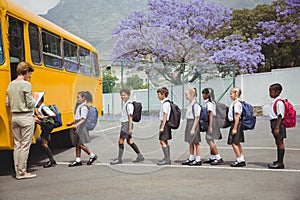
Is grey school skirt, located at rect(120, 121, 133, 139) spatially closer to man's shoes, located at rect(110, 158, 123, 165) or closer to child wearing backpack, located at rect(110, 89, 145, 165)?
child wearing backpack, located at rect(110, 89, 145, 165)

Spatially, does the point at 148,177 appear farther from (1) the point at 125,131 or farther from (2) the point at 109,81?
(2) the point at 109,81

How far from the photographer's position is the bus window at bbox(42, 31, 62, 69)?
630cm

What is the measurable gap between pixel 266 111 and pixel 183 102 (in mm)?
12229

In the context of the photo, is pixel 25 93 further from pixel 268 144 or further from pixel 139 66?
pixel 268 144

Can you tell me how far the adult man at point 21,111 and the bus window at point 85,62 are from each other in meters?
2.90

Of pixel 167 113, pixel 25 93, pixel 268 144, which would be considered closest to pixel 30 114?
pixel 25 93

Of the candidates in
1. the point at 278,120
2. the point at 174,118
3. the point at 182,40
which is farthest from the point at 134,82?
the point at 278,120

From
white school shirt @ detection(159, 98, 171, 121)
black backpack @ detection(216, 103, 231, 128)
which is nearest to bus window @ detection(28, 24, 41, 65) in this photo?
white school shirt @ detection(159, 98, 171, 121)

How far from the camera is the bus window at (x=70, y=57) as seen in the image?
7242 mm

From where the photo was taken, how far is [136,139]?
5.57m

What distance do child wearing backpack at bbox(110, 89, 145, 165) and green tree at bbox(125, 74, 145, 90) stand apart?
72 mm

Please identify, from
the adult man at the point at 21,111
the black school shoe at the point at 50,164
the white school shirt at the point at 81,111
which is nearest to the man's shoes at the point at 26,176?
the adult man at the point at 21,111

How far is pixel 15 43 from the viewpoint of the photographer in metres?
5.30

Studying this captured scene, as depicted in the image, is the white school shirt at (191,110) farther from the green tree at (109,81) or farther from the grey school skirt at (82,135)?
the grey school skirt at (82,135)
